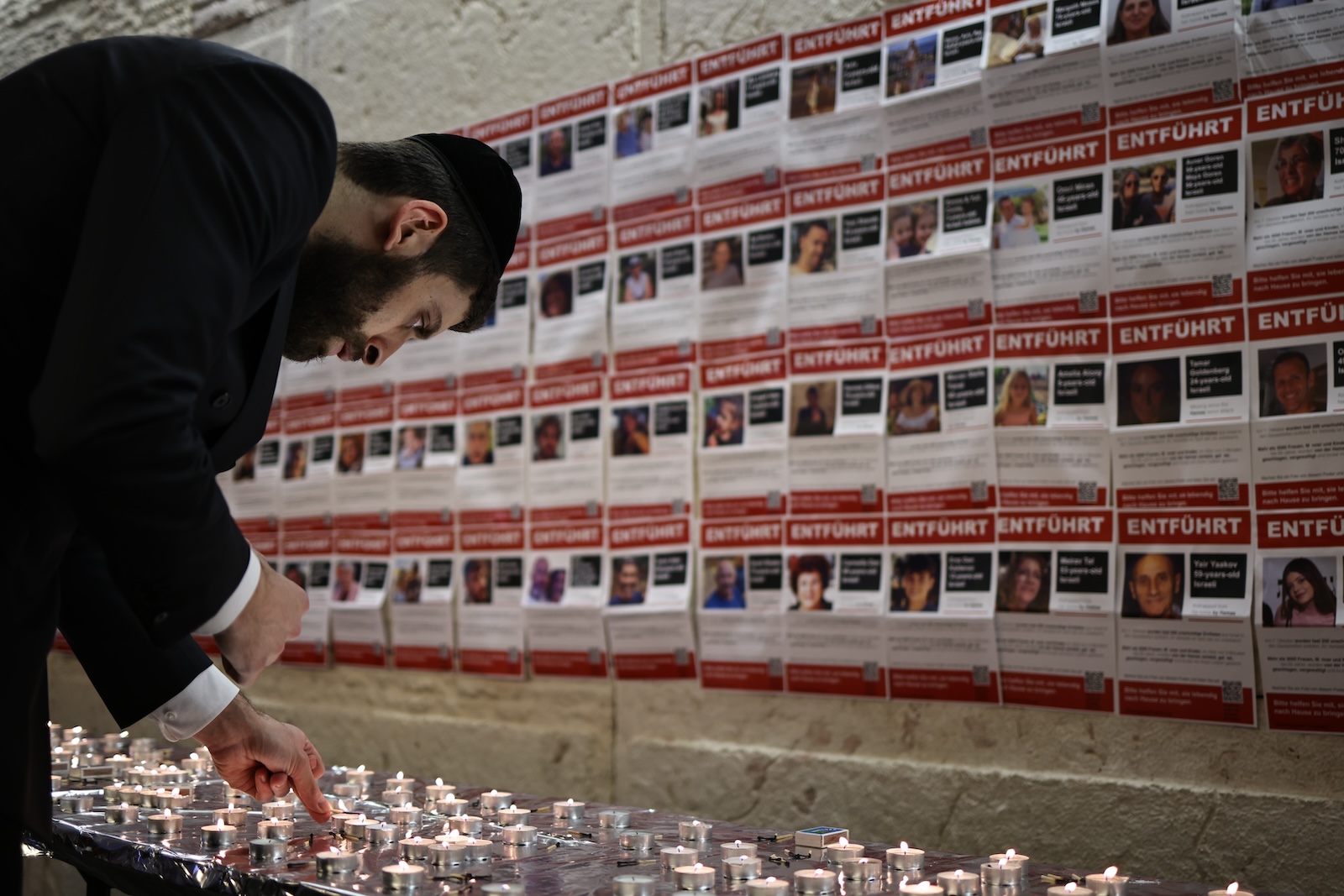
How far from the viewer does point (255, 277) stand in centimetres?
136

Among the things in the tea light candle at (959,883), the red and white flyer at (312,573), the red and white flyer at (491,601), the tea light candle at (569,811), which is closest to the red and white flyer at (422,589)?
the red and white flyer at (491,601)

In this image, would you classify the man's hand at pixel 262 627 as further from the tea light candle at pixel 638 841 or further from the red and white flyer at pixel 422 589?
the red and white flyer at pixel 422 589

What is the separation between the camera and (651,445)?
3174 millimetres

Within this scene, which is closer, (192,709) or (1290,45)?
(192,709)

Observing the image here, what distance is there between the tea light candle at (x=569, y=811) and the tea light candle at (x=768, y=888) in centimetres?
63

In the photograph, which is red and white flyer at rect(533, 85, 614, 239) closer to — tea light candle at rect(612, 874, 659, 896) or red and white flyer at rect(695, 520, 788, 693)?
red and white flyer at rect(695, 520, 788, 693)

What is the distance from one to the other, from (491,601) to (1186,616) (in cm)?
192

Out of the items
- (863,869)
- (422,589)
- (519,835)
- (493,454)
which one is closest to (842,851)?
(863,869)

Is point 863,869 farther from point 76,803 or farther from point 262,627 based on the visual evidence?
point 76,803

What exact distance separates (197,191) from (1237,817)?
209 cm

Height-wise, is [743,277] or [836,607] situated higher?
[743,277]

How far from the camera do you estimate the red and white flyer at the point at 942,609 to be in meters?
2.56

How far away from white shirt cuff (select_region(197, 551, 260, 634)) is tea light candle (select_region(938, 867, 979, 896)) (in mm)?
915

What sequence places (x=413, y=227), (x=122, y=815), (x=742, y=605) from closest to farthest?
(x=413, y=227), (x=122, y=815), (x=742, y=605)
